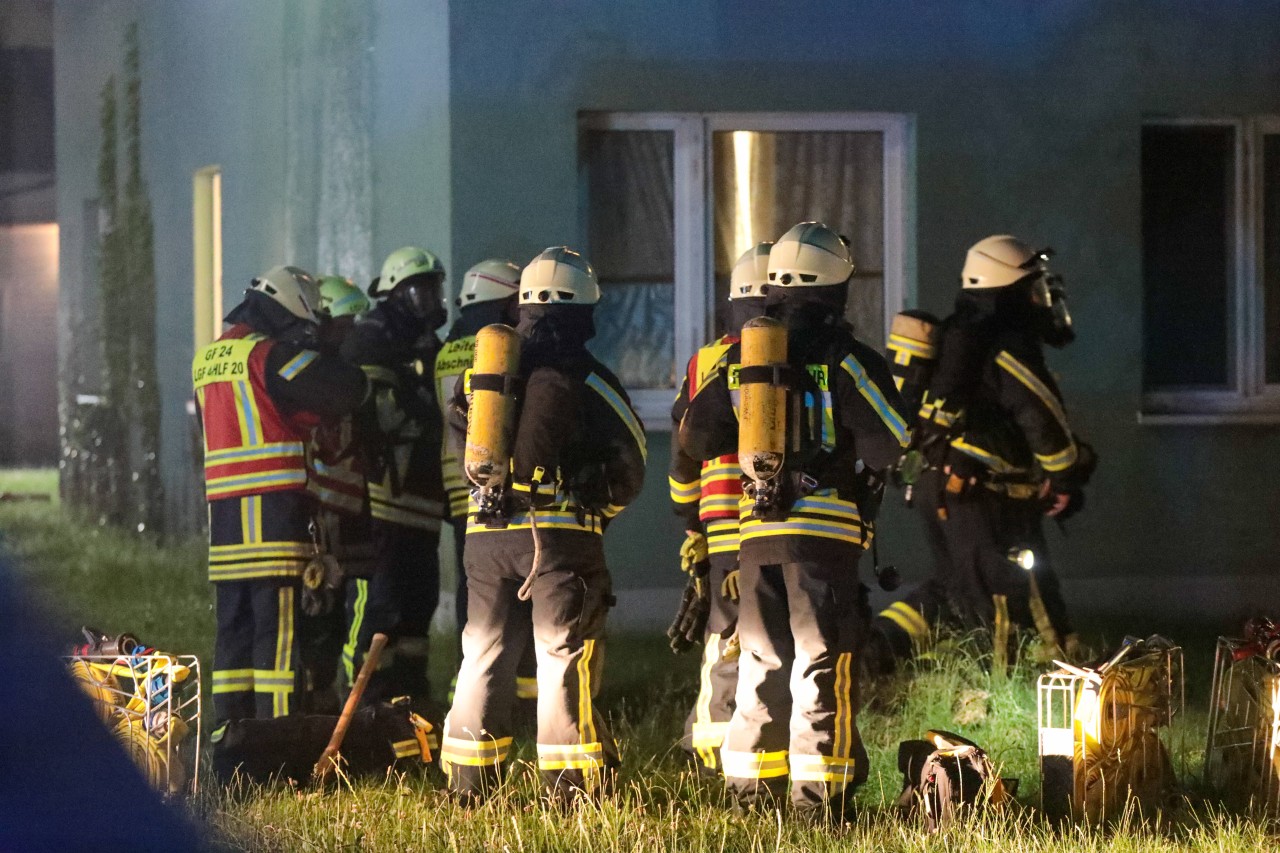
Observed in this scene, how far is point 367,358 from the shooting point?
782cm

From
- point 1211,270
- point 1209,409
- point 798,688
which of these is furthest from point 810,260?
point 1211,270

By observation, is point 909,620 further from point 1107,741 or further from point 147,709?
point 147,709

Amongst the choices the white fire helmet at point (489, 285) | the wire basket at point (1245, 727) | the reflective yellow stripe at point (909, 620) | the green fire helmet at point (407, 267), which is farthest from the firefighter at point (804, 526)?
the green fire helmet at point (407, 267)

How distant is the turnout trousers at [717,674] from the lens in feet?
21.8

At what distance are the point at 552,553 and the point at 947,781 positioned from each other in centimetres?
150

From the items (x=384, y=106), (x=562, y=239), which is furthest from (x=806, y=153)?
(x=384, y=106)

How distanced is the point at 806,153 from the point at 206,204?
573 centimetres

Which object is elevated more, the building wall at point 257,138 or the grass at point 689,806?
the building wall at point 257,138

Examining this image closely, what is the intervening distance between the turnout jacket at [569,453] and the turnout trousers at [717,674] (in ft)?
1.76

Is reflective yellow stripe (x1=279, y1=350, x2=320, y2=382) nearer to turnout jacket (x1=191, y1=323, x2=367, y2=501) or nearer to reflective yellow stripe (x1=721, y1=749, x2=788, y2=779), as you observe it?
turnout jacket (x1=191, y1=323, x2=367, y2=501)

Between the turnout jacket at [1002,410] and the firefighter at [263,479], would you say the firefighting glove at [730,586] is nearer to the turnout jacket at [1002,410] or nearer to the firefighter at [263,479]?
the firefighter at [263,479]

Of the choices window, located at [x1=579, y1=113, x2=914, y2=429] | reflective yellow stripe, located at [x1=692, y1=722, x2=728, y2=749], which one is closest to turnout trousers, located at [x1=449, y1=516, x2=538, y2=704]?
reflective yellow stripe, located at [x1=692, y1=722, x2=728, y2=749]

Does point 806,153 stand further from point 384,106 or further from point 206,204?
point 206,204

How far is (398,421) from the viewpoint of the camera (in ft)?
25.6
